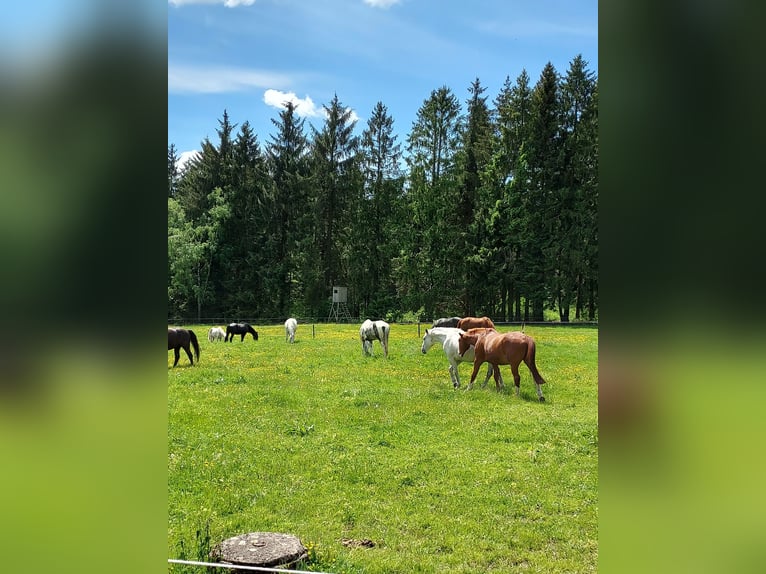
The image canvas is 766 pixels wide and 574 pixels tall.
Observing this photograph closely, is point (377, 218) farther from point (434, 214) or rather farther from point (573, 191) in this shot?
point (573, 191)

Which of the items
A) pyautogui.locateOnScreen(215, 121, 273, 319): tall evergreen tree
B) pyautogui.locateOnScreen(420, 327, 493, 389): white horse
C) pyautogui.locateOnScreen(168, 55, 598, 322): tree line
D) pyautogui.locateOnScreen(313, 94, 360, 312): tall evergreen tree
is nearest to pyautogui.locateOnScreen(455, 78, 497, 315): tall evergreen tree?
pyautogui.locateOnScreen(168, 55, 598, 322): tree line

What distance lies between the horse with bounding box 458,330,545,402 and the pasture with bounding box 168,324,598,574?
391 millimetres

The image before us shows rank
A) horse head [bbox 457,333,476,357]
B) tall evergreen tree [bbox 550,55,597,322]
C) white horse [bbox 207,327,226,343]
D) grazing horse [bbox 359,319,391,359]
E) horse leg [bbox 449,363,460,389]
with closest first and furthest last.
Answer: horse leg [bbox 449,363,460,389]
horse head [bbox 457,333,476,357]
grazing horse [bbox 359,319,391,359]
white horse [bbox 207,327,226,343]
tall evergreen tree [bbox 550,55,597,322]

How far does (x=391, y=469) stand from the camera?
20.4 ft

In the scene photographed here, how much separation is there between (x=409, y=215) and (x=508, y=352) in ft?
82.9

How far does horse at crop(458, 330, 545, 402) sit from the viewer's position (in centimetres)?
1022

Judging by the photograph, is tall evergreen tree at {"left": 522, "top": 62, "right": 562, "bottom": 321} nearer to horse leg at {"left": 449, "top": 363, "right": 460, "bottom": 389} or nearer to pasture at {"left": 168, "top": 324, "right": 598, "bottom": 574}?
pasture at {"left": 168, "top": 324, "right": 598, "bottom": 574}

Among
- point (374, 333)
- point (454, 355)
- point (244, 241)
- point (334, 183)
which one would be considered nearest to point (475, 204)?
point (334, 183)
